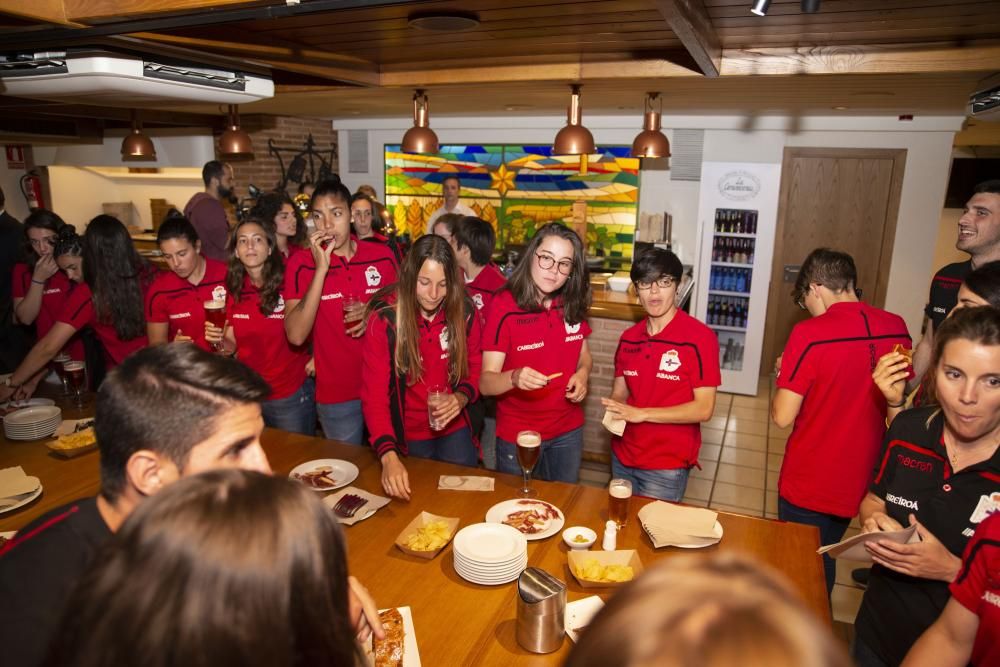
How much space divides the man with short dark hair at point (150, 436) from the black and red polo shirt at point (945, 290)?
11.6 ft

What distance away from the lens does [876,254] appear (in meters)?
6.79

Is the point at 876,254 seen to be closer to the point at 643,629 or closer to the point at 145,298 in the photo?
the point at 145,298

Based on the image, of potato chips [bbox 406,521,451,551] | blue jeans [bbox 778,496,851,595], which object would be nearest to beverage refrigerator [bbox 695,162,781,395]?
blue jeans [bbox 778,496,851,595]

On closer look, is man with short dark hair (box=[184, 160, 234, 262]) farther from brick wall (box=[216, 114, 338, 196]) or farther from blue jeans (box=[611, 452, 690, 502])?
blue jeans (box=[611, 452, 690, 502])

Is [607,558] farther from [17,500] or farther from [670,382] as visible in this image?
[17,500]

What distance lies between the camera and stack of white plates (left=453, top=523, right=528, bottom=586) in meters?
1.77

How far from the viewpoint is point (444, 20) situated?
2346 mm

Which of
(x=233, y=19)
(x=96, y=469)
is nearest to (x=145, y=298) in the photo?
(x=96, y=469)

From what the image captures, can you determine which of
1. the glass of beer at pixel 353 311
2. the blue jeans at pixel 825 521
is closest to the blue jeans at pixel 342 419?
the glass of beer at pixel 353 311

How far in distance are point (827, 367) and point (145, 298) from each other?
3575mm

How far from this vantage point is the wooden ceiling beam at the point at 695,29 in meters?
1.96

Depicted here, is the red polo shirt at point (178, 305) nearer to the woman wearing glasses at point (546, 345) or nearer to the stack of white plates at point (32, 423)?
the stack of white plates at point (32, 423)

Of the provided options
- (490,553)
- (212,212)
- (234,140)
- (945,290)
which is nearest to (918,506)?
(490,553)

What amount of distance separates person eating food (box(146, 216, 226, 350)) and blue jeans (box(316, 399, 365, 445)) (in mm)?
740
